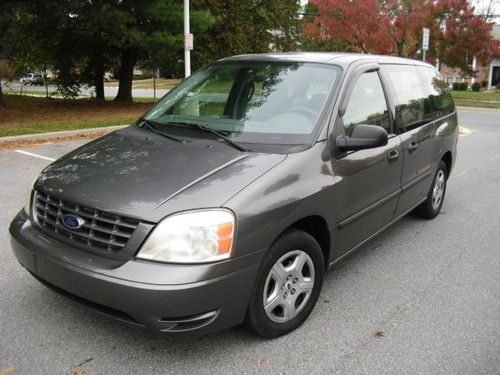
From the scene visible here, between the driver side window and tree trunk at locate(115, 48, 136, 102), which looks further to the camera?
tree trunk at locate(115, 48, 136, 102)

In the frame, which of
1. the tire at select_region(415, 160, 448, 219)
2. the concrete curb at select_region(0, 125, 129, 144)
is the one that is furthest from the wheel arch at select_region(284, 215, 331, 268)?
the concrete curb at select_region(0, 125, 129, 144)

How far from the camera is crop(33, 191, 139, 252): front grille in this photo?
102 inches

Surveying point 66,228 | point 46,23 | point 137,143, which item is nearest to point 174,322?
point 66,228

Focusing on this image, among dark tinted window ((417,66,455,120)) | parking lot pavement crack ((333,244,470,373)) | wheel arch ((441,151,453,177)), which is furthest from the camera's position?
wheel arch ((441,151,453,177))

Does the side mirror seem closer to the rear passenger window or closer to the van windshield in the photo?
the van windshield

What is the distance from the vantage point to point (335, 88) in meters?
3.54

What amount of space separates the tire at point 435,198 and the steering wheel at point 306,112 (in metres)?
2.38

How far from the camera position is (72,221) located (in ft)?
8.93

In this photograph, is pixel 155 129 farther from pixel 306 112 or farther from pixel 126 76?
pixel 126 76

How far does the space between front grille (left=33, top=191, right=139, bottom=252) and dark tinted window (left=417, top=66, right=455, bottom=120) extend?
340cm

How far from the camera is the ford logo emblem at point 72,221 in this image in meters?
2.69

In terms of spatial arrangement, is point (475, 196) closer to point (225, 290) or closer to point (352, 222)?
point (352, 222)

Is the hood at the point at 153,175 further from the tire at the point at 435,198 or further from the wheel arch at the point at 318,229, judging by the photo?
A: the tire at the point at 435,198

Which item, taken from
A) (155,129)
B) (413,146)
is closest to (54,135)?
(155,129)
